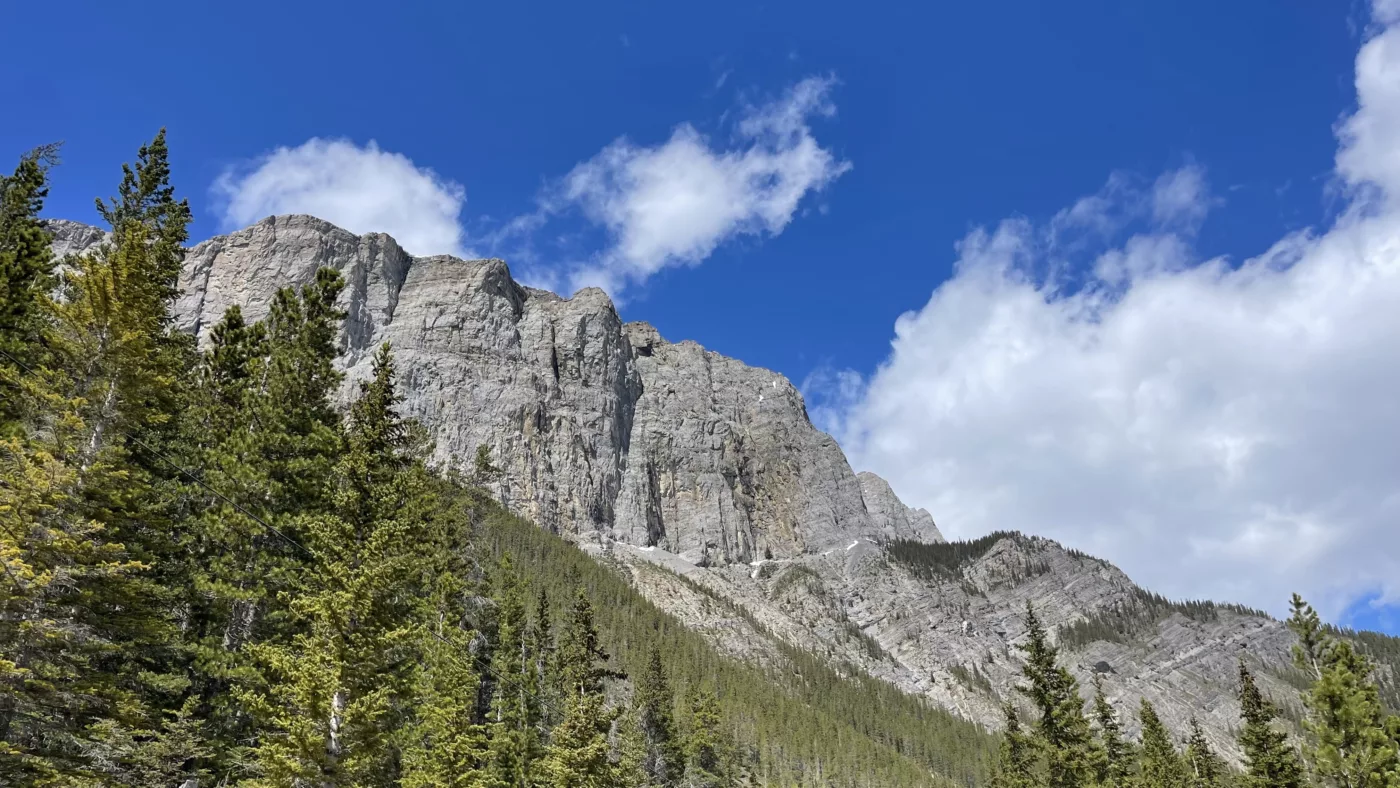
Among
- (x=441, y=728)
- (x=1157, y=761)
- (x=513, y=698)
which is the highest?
(x=513, y=698)

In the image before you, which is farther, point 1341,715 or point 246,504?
point 1341,715

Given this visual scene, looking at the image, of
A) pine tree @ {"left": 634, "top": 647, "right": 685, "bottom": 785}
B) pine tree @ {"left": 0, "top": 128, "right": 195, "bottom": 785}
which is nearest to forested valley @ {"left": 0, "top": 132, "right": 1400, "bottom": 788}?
pine tree @ {"left": 0, "top": 128, "right": 195, "bottom": 785}

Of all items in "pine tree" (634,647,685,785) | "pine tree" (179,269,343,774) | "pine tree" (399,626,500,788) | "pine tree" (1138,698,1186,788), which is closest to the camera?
"pine tree" (179,269,343,774)

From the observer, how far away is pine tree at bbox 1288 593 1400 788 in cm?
2538

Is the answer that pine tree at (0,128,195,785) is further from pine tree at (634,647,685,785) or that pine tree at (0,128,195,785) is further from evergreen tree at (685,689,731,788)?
evergreen tree at (685,689,731,788)

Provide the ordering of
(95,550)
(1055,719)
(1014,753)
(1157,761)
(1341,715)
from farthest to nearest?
(1014,753), (1157,761), (1055,719), (1341,715), (95,550)

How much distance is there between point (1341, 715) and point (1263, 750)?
15651 millimetres

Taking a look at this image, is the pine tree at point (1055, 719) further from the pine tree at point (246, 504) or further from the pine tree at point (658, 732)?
the pine tree at point (658, 732)

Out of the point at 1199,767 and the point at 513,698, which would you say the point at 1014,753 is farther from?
the point at 513,698

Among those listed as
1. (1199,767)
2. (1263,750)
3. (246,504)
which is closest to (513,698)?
(246,504)

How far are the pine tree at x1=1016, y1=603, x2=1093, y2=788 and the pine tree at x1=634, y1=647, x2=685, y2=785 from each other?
2776 cm

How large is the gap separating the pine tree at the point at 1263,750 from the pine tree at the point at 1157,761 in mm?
5254

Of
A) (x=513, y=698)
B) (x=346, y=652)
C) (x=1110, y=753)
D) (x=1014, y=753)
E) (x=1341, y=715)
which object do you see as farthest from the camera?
(x=1014, y=753)

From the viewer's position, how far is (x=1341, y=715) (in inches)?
1040
